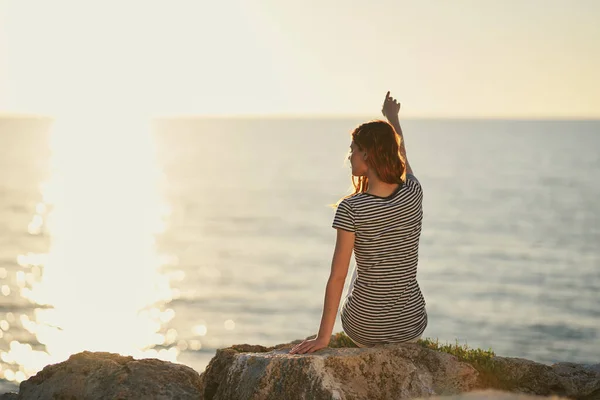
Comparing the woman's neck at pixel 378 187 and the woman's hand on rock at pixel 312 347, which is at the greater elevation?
the woman's neck at pixel 378 187

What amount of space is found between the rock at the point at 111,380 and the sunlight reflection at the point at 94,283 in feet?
61.8

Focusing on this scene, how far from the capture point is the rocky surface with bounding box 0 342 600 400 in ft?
20.2

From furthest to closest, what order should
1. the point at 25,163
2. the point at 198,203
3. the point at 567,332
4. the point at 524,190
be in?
the point at 25,163 → the point at 524,190 → the point at 198,203 → the point at 567,332

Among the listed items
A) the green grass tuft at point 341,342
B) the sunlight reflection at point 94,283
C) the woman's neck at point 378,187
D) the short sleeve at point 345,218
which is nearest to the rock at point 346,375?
the green grass tuft at point 341,342

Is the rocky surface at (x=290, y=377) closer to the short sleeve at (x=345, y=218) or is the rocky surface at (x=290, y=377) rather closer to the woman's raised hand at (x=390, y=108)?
the short sleeve at (x=345, y=218)

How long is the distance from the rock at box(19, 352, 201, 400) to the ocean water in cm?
357

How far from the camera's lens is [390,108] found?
777 cm

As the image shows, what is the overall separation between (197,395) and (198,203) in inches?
2930

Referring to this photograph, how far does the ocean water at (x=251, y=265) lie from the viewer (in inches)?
1215

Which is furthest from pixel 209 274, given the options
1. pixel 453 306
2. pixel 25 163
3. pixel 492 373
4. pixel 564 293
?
pixel 25 163

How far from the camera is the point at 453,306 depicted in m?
35.8

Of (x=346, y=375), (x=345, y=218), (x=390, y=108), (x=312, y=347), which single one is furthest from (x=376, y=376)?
(x=390, y=108)

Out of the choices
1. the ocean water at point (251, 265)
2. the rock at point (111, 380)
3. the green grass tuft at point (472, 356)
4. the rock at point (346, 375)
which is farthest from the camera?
the ocean water at point (251, 265)

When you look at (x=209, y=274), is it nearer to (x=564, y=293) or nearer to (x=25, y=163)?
(x=564, y=293)
